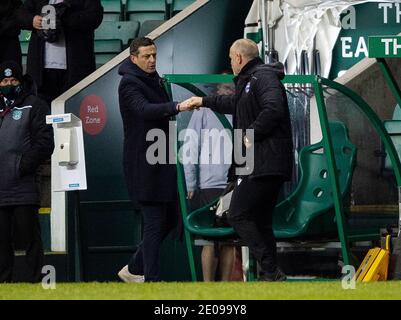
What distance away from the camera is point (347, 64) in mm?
18312

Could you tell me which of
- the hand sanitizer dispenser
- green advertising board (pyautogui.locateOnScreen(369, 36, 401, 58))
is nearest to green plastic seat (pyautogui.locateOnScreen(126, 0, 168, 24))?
the hand sanitizer dispenser

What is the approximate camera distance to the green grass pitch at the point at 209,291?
13.3m

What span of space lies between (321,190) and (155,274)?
1706 millimetres

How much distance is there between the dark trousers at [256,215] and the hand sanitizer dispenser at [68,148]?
8.24 feet

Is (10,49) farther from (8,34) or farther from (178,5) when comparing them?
(178,5)

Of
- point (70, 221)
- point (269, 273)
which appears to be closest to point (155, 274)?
→ point (269, 273)

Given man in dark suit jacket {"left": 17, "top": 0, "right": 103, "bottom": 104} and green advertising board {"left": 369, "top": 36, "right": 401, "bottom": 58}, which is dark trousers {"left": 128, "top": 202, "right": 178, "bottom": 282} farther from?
man in dark suit jacket {"left": 17, "top": 0, "right": 103, "bottom": 104}

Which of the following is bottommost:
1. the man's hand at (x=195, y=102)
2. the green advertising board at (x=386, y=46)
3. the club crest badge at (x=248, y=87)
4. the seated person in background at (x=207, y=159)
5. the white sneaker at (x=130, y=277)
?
the white sneaker at (x=130, y=277)

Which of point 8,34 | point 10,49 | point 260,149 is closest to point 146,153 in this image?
point 260,149

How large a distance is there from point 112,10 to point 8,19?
7.37ft

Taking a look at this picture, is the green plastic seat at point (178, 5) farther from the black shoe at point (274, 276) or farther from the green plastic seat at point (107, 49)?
the black shoe at point (274, 276)

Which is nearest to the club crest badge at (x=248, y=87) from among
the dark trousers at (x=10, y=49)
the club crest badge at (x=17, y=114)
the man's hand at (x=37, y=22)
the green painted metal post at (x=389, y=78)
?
the green painted metal post at (x=389, y=78)
